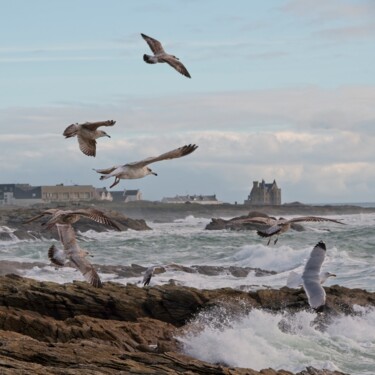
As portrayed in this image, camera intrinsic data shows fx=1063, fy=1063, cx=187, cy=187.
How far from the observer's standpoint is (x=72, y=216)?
1302 cm

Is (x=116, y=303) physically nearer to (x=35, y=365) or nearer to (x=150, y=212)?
(x=35, y=365)

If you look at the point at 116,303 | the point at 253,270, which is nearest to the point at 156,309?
the point at 116,303

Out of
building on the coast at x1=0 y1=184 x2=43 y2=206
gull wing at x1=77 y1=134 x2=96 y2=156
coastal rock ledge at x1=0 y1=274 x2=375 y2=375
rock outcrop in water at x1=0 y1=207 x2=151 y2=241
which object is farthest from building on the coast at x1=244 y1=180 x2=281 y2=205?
gull wing at x1=77 y1=134 x2=96 y2=156

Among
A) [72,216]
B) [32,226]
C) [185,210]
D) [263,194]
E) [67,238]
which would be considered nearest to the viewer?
[72,216]

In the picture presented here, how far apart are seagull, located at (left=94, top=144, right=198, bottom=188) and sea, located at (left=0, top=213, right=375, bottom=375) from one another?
365 centimetres

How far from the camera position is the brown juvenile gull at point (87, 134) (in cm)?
1382

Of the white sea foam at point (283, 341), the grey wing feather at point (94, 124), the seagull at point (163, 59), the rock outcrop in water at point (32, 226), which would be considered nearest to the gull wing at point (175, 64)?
the seagull at point (163, 59)

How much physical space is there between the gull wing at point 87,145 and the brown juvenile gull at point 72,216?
1.10 metres

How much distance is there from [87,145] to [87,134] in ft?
0.50

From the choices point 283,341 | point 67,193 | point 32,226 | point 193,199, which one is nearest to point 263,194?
point 193,199

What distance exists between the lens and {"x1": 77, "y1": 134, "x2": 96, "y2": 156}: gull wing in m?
13.8

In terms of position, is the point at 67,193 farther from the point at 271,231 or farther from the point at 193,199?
the point at 271,231

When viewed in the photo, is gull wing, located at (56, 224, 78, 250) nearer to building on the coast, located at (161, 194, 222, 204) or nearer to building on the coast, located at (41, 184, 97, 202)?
building on the coast, located at (41, 184, 97, 202)

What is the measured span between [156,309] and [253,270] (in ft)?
50.6
